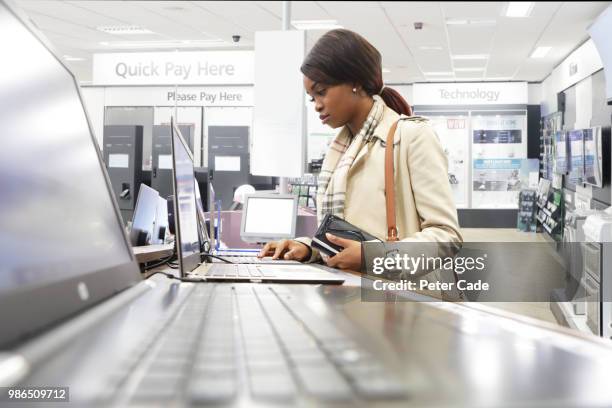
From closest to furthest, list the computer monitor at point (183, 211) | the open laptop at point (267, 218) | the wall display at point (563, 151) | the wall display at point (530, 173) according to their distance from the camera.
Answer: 1. the computer monitor at point (183, 211)
2. the open laptop at point (267, 218)
3. the wall display at point (563, 151)
4. the wall display at point (530, 173)

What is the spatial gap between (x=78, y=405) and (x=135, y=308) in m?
0.37

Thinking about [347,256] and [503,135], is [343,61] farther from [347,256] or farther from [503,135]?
[503,135]

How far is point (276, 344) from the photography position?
0.51 meters

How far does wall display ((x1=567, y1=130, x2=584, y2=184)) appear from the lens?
6.51 meters

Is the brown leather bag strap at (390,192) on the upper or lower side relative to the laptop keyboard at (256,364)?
upper

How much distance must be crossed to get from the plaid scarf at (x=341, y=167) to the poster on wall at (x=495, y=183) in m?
11.6

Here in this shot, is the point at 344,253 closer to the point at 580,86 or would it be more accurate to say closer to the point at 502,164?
the point at 580,86

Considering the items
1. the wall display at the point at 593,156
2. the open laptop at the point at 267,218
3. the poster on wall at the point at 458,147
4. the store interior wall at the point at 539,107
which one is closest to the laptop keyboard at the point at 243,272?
the open laptop at the point at 267,218

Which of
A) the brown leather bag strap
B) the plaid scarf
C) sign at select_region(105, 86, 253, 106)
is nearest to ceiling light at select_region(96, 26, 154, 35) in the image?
sign at select_region(105, 86, 253, 106)

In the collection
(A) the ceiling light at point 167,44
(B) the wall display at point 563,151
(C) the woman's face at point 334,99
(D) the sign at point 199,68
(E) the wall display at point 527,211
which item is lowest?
(E) the wall display at point 527,211

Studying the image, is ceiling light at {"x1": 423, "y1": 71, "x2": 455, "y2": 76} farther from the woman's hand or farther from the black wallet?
the black wallet

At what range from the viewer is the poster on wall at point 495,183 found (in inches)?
501

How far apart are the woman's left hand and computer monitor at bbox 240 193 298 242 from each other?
1708 millimetres

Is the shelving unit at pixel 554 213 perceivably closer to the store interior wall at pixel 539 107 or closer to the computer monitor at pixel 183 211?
the store interior wall at pixel 539 107
